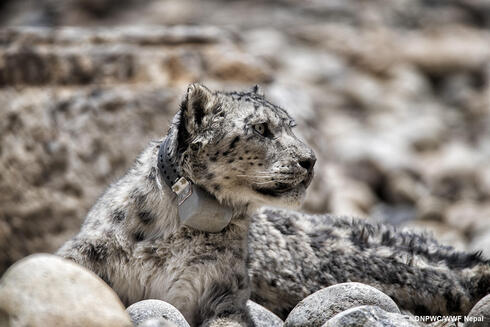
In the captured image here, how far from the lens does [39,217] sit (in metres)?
10.3

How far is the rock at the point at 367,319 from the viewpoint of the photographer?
187 inches

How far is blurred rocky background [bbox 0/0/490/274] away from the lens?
34.4 feet

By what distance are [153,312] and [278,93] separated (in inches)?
290

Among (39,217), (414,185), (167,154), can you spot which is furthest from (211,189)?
(414,185)

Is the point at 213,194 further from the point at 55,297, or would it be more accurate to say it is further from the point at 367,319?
→ the point at 55,297

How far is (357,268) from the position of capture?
6.94m

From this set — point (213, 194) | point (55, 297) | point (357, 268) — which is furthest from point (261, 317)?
point (55, 297)

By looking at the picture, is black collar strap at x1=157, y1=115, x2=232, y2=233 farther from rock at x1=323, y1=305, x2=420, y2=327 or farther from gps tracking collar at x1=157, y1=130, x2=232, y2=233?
rock at x1=323, y1=305, x2=420, y2=327

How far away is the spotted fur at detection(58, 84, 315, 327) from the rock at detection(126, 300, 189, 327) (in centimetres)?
50

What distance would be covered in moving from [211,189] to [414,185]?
13.0 metres

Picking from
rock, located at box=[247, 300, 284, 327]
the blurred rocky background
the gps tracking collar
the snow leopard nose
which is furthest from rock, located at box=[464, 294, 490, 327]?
the blurred rocky background

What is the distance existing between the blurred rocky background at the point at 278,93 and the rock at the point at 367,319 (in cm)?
413

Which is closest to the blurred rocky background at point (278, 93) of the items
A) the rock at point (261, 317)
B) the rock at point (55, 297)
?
the rock at point (261, 317)

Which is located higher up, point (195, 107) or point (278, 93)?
point (195, 107)
